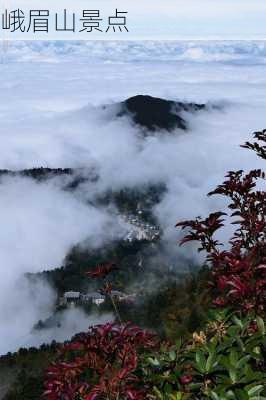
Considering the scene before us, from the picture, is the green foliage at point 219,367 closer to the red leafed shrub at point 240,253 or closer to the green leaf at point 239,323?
the green leaf at point 239,323

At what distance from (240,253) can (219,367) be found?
8.66 ft

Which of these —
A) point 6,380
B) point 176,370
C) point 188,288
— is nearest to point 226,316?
point 176,370

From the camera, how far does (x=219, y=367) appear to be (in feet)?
20.4

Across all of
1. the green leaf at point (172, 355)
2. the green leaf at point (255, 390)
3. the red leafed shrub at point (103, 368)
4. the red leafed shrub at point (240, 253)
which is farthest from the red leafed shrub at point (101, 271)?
the green leaf at point (255, 390)

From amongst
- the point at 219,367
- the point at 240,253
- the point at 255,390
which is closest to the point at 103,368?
the point at 219,367

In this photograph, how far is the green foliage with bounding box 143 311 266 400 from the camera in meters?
5.85

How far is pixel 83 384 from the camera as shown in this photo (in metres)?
6.74

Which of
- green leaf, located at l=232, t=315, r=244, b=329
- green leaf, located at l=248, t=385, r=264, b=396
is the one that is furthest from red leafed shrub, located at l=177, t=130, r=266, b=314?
green leaf, located at l=248, t=385, r=264, b=396

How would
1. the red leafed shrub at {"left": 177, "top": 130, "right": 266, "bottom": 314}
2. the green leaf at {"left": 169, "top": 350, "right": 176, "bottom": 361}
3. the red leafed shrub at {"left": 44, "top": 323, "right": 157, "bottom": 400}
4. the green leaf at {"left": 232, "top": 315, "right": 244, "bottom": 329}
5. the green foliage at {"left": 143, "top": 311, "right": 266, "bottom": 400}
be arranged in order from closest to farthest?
the green foliage at {"left": 143, "top": 311, "right": 266, "bottom": 400} < the red leafed shrub at {"left": 44, "top": 323, "right": 157, "bottom": 400} < the green leaf at {"left": 169, "top": 350, "right": 176, "bottom": 361} < the green leaf at {"left": 232, "top": 315, "right": 244, "bottom": 329} < the red leafed shrub at {"left": 177, "top": 130, "right": 266, "bottom": 314}

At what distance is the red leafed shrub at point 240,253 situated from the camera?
24.2ft

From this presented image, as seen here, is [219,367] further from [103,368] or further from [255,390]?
[103,368]

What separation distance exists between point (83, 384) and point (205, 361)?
1.47 m

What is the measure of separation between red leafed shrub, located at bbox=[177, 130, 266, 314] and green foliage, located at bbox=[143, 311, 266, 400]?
31cm

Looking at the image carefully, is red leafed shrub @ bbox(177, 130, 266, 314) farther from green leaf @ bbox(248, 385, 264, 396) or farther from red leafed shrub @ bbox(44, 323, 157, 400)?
green leaf @ bbox(248, 385, 264, 396)
